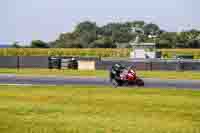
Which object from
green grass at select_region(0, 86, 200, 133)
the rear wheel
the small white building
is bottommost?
green grass at select_region(0, 86, 200, 133)

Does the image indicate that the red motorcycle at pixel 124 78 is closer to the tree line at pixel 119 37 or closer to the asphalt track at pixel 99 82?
the asphalt track at pixel 99 82

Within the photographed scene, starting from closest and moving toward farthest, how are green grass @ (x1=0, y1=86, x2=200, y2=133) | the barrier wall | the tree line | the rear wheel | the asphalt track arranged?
green grass @ (x1=0, y1=86, x2=200, y2=133) → the rear wheel → the asphalt track → the barrier wall → the tree line

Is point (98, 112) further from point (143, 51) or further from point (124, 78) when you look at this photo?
point (143, 51)

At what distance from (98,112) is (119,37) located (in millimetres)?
136681

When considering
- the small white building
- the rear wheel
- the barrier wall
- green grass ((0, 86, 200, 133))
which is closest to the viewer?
green grass ((0, 86, 200, 133))

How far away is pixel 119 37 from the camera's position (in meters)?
154

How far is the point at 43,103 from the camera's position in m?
20.9

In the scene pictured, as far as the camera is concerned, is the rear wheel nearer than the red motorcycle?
No

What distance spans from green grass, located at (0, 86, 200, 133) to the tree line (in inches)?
3574

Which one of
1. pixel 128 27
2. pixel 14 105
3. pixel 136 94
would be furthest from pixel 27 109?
pixel 128 27

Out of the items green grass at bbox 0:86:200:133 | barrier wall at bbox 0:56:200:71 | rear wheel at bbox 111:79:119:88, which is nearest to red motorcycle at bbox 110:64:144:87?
rear wheel at bbox 111:79:119:88

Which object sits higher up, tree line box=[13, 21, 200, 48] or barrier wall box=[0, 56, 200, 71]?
tree line box=[13, 21, 200, 48]

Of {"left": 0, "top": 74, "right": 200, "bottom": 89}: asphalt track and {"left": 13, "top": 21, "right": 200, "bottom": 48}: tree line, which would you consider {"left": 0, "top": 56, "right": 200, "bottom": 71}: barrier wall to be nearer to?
{"left": 0, "top": 74, "right": 200, "bottom": 89}: asphalt track

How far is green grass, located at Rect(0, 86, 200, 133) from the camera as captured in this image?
14.9 m
